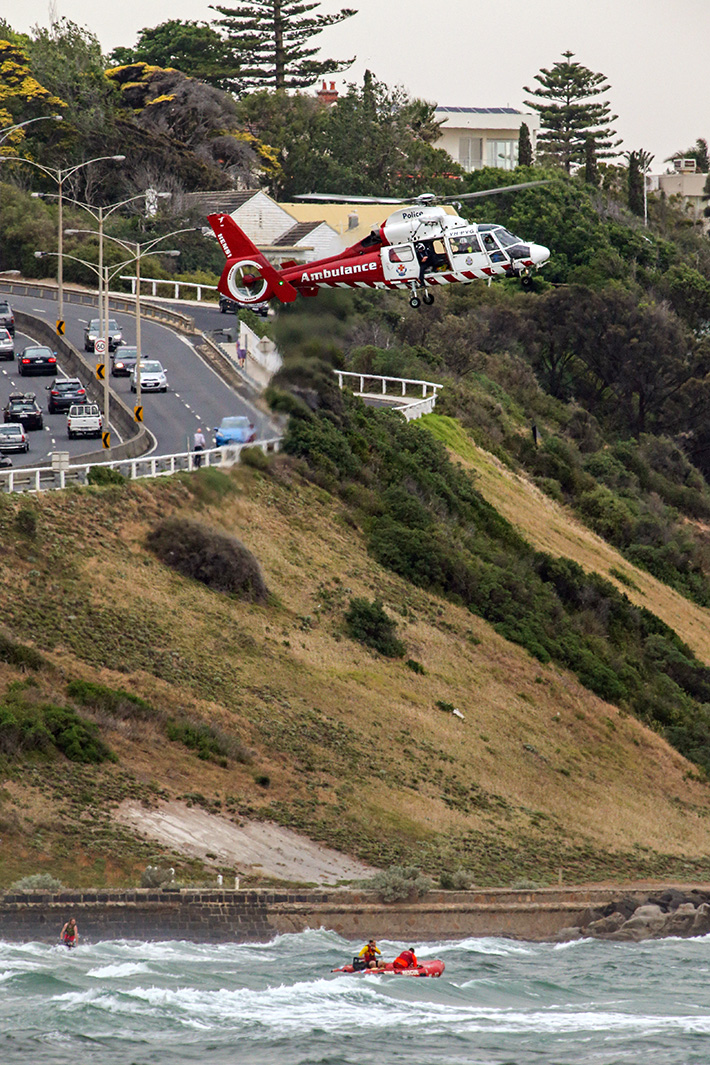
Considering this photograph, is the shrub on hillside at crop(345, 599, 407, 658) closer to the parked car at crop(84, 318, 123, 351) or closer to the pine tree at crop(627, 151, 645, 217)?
the parked car at crop(84, 318, 123, 351)

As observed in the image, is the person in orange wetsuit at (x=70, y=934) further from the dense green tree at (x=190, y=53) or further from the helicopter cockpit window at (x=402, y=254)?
the dense green tree at (x=190, y=53)

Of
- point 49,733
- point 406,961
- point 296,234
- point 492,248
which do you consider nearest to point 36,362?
point 492,248

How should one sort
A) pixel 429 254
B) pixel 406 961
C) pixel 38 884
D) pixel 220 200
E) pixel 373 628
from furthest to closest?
pixel 220 200 < pixel 373 628 < pixel 429 254 < pixel 38 884 < pixel 406 961

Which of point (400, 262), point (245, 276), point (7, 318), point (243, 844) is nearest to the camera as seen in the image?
point (243, 844)

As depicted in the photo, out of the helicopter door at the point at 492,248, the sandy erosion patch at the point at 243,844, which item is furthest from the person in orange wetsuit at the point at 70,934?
the helicopter door at the point at 492,248

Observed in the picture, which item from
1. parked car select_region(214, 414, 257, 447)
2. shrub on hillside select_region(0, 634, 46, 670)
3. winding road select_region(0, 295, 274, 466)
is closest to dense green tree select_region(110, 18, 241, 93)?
winding road select_region(0, 295, 274, 466)

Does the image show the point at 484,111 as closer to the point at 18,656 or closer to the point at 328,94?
the point at 328,94

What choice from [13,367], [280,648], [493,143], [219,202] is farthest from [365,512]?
[493,143]
